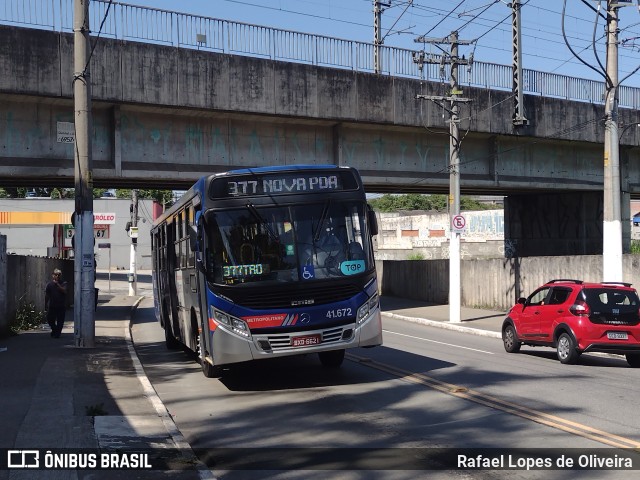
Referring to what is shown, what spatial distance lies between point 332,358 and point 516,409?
4.77 meters

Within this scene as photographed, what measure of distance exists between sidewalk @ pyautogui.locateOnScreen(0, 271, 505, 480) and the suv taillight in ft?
28.3

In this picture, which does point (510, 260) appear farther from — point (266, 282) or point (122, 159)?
point (266, 282)

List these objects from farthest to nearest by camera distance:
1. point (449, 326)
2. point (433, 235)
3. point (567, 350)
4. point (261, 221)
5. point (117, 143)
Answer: point (433, 235)
point (449, 326)
point (117, 143)
point (567, 350)
point (261, 221)

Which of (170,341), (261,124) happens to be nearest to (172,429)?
(170,341)

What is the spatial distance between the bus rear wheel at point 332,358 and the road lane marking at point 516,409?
2.30 feet

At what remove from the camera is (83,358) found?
16.3m

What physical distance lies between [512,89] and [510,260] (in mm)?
6804

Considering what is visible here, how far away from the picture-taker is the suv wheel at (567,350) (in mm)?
15924

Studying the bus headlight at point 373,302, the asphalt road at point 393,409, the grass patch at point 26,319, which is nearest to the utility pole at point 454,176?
the asphalt road at point 393,409

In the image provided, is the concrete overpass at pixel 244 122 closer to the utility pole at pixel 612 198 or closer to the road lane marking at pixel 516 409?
the utility pole at pixel 612 198

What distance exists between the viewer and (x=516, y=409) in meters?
10.2

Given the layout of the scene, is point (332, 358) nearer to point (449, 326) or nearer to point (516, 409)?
point (516, 409)

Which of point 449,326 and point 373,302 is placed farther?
point 449,326

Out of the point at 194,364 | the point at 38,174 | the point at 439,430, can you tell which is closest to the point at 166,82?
the point at 38,174
